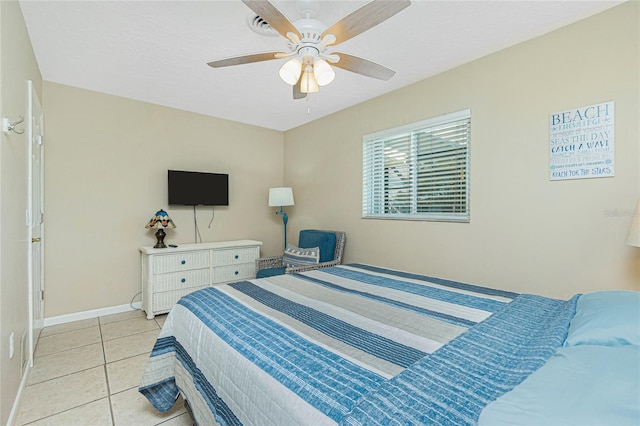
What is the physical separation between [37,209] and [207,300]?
6.84ft

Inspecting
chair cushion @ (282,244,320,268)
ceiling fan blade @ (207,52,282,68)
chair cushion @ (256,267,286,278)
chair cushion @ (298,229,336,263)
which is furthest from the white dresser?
ceiling fan blade @ (207,52,282,68)

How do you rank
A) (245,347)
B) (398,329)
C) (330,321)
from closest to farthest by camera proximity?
(245,347) → (398,329) → (330,321)

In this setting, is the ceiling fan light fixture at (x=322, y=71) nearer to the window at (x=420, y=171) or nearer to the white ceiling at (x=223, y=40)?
the white ceiling at (x=223, y=40)

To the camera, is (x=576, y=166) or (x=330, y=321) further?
(x=576, y=166)

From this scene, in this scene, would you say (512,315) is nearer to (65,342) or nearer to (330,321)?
(330,321)

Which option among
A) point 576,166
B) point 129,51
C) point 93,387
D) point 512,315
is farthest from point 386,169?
point 93,387

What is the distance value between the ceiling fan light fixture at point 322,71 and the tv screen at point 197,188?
253 cm

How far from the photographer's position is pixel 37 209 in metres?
2.61

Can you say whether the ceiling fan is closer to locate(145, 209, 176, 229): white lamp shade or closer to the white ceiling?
the white ceiling

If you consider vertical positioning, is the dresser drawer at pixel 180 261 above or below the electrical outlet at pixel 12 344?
above

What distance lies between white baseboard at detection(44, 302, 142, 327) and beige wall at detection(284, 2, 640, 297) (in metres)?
3.09

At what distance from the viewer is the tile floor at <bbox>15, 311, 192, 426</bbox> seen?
179 centimetres

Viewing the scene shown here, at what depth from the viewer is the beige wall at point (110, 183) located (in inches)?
124

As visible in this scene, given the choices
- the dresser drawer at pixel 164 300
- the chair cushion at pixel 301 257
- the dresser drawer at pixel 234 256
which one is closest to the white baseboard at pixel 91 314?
the dresser drawer at pixel 164 300
